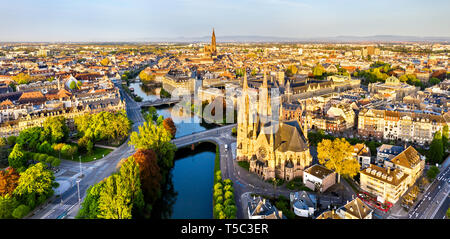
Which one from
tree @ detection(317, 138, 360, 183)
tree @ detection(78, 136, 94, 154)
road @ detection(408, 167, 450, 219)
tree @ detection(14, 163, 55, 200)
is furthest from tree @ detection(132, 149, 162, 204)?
road @ detection(408, 167, 450, 219)

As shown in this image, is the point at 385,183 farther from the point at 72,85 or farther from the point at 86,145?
the point at 72,85

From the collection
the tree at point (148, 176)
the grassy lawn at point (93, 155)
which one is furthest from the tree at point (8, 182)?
the tree at point (148, 176)

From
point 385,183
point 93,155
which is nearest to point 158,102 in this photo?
point 93,155

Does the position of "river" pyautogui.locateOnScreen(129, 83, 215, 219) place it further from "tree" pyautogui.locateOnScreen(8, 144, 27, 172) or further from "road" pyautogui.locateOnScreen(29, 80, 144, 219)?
"tree" pyautogui.locateOnScreen(8, 144, 27, 172)

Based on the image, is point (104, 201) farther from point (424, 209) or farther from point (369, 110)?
point (369, 110)

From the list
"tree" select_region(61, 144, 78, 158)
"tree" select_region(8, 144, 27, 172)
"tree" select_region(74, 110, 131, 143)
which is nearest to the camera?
"tree" select_region(8, 144, 27, 172)

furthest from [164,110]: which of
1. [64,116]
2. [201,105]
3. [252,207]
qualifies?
[252,207]
